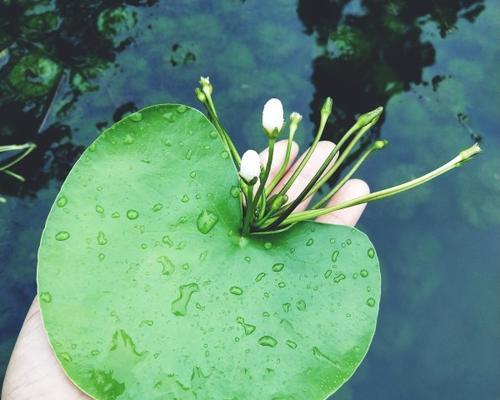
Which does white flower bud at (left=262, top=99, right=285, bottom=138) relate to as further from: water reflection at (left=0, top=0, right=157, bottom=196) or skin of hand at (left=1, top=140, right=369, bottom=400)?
water reflection at (left=0, top=0, right=157, bottom=196)

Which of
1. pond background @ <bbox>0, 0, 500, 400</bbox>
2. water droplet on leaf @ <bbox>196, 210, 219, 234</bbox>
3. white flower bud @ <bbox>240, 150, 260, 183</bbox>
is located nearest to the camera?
white flower bud @ <bbox>240, 150, 260, 183</bbox>

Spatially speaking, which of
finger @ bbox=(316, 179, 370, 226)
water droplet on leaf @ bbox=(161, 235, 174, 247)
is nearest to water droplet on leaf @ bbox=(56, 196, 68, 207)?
water droplet on leaf @ bbox=(161, 235, 174, 247)

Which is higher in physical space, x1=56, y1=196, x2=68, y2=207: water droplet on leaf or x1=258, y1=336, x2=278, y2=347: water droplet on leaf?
x1=56, y1=196, x2=68, y2=207: water droplet on leaf

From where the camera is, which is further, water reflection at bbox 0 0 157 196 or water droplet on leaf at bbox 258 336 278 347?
water reflection at bbox 0 0 157 196

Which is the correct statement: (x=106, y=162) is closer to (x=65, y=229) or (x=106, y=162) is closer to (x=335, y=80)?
(x=65, y=229)

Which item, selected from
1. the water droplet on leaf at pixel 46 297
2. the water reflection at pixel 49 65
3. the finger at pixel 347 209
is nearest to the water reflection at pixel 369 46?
the finger at pixel 347 209

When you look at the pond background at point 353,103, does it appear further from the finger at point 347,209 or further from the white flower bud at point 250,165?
the white flower bud at point 250,165
